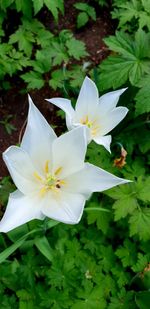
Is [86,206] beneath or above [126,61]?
beneath

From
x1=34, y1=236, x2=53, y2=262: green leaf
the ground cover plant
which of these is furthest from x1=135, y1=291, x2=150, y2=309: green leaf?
x1=34, y1=236, x2=53, y2=262: green leaf

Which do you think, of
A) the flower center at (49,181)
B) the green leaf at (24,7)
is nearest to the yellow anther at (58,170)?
the flower center at (49,181)

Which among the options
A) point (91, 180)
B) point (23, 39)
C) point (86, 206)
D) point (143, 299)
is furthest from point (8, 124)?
point (91, 180)

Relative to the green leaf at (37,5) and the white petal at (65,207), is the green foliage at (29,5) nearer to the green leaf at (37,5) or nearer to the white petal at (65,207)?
the green leaf at (37,5)

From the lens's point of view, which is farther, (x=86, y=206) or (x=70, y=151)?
(x=86, y=206)

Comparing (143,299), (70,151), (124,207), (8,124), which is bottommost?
(143,299)

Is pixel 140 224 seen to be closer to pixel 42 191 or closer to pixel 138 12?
pixel 42 191

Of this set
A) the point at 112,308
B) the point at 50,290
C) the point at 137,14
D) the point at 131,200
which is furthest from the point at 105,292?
the point at 137,14
